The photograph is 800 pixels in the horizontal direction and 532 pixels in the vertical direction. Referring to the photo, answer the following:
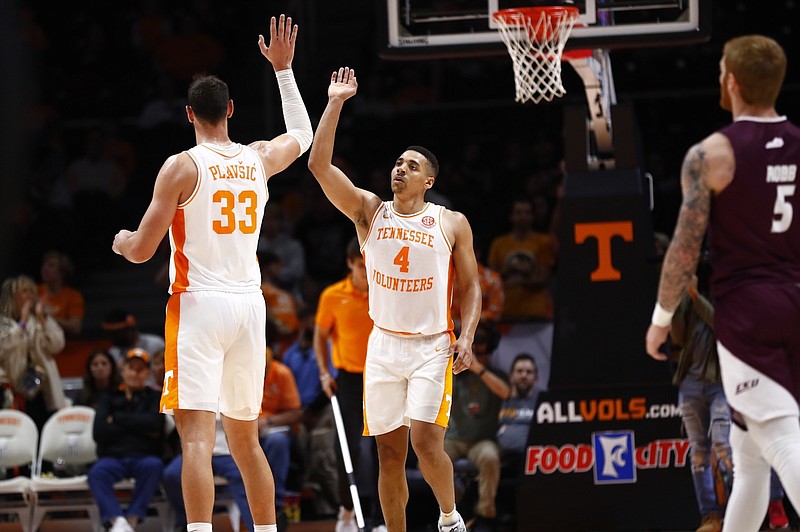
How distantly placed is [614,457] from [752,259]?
4237mm

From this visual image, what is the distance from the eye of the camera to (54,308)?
1247 cm

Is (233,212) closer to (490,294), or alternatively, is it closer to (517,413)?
(517,413)

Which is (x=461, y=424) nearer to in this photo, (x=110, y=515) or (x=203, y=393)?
(x=110, y=515)

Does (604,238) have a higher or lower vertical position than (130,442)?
higher

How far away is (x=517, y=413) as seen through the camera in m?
10.3

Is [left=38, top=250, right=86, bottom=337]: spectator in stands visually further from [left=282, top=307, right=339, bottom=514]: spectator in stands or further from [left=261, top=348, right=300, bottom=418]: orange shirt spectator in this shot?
[left=261, top=348, right=300, bottom=418]: orange shirt spectator

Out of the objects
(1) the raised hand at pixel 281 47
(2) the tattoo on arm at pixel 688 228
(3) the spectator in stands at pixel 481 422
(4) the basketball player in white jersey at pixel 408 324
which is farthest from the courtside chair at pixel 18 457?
(2) the tattoo on arm at pixel 688 228

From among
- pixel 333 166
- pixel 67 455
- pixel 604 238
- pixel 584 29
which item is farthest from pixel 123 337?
pixel 584 29

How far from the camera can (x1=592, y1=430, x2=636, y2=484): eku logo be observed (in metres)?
9.02

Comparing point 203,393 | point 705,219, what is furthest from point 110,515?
point 705,219

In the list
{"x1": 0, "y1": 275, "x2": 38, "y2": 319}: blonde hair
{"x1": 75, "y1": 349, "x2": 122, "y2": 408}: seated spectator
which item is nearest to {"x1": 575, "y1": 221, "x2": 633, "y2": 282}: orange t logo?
{"x1": 75, "y1": 349, "x2": 122, "y2": 408}: seated spectator

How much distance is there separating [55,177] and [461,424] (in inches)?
292

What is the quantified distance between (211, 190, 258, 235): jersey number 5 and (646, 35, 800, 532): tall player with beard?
2253 mm

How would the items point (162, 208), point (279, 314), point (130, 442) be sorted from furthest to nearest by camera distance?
1. point (279, 314)
2. point (130, 442)
3. point (162, 208)
